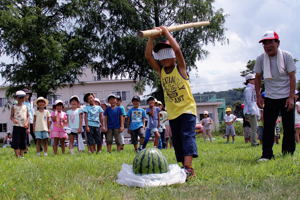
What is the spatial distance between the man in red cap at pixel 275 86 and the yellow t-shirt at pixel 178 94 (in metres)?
1.86

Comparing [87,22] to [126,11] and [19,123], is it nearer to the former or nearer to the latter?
[126,11]

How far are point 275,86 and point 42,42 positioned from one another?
21.9 meters

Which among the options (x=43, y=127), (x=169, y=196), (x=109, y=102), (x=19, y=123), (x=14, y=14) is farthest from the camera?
(x=14, y=14)

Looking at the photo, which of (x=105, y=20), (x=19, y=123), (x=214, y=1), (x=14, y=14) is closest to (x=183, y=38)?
(x=214, y=1)

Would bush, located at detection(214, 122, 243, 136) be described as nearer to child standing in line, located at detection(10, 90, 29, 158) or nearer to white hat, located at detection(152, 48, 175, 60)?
child standing in line, located at detection(10, 90, 29, 158)

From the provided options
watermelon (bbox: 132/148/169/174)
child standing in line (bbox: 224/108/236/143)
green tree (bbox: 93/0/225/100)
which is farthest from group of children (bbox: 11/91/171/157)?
green tree (bbox: 93/0/225/100)

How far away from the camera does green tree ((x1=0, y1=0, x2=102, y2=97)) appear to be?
83.2 ft

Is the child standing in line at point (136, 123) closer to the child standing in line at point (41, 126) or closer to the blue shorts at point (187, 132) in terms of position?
the child standing in line at point (41, 126)

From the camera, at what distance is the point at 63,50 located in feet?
85.7

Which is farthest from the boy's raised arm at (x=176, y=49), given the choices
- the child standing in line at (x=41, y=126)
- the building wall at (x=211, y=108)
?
the building wall at (x=211, y=108)

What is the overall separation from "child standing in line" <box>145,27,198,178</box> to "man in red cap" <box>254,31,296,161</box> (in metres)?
1.75

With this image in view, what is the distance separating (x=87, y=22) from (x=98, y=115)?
20476 mm

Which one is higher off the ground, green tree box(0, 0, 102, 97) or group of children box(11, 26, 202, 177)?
green tree box(0, 0, 102, 97)

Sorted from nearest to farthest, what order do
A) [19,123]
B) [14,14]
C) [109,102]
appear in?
[19,123] < [109,102] < [14,14]
